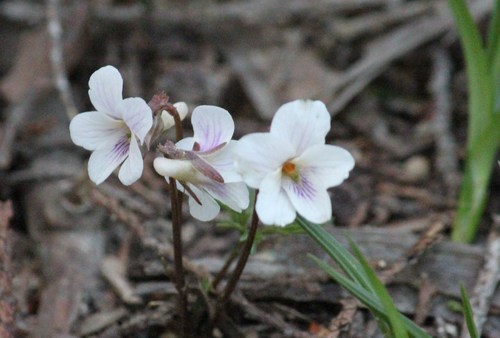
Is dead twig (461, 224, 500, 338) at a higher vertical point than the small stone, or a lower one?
lower

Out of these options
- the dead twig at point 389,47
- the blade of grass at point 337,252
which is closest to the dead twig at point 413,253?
the blade of grass at point 337,252

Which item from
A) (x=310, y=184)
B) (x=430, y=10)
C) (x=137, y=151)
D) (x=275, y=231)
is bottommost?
(x=275, y=231)

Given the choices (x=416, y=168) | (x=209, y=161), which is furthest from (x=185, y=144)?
(x=416, y=168)

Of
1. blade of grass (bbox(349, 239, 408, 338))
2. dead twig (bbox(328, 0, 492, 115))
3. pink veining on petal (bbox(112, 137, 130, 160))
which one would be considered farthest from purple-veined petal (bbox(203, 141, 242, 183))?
dead twig (bbox(328, 0, 492, 115))

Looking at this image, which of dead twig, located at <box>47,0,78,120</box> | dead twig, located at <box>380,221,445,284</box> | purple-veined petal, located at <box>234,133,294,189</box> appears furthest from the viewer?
dead twig, located at <box>47,0,78,120</box>

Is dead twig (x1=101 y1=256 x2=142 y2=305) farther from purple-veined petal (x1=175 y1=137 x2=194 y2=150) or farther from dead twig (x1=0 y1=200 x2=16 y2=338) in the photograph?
purple-veined petal (x1=175 y1=137 x2=194 y2=150)

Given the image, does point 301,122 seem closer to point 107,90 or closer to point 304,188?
point 304,188

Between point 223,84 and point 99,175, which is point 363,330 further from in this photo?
point 223,84

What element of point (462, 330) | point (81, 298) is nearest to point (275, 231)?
point (462, 330)
